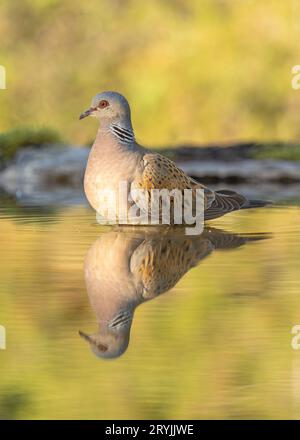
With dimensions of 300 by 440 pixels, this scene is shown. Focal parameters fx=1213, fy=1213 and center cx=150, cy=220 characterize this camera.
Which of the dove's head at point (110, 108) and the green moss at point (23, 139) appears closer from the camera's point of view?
the dove's head at point (110, 108)

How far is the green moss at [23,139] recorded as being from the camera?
1107 cm

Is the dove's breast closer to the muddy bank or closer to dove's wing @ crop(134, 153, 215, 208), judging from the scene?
dove's wing @ crop(134, 153, 215, 208)

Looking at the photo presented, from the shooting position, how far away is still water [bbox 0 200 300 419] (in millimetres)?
2709

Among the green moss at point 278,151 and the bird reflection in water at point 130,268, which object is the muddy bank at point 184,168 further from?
the bird reflection in water at point 130,268

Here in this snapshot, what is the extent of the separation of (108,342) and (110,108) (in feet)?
Result: 10.1

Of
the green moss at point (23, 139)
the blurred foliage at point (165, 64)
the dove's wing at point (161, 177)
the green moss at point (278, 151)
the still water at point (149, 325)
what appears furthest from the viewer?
the blurred foliage at point (165, 64)

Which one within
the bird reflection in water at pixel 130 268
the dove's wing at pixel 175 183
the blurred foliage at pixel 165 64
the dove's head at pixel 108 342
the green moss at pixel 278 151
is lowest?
the dove's head at pixel 108 342

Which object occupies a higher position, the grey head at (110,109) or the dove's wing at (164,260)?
the grey head at (110,109)

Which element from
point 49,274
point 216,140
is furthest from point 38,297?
point 216,140

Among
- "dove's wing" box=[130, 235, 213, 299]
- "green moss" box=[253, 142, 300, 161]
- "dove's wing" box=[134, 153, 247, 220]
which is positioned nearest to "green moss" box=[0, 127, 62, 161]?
"green moss" box=[253, 142, 300, 161]

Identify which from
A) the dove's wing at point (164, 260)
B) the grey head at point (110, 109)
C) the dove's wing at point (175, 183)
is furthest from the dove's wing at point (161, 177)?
the dove's wing at point (164, 260)

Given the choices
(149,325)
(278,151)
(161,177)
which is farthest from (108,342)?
(278,151)

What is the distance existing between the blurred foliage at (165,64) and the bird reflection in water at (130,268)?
7.89m

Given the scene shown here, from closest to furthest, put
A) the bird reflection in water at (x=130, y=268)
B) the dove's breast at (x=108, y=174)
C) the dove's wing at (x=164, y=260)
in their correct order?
the bird reflection in water at (x=130, y=268), the dove's wing at (x=164, y=260), the dove's breast at (x=108, y=174)
